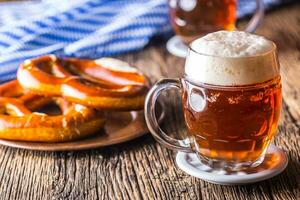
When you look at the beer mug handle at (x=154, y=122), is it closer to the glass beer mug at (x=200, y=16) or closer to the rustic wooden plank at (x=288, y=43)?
the rustic wooden plank at (x=288, y=43)

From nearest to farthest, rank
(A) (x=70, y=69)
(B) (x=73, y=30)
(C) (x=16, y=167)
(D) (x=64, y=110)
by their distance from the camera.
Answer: (C) (x=16, y=167), (D) (x=64, y=110), (A) (x=70, y=69), (B) (x=73, y=30)

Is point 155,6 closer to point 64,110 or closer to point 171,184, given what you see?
point 64,110

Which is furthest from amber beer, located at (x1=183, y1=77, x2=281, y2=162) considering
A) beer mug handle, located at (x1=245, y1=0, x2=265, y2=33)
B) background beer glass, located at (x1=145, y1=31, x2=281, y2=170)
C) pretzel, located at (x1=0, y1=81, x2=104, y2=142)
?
beer mug handle, located at (x1=245, y1=0, x2=265, y2=33)

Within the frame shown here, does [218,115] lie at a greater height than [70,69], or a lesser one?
greater

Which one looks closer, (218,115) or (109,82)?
(218,115)

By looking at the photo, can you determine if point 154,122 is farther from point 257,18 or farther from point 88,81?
point 257,18

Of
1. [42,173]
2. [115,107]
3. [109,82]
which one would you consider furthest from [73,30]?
[42,173]
